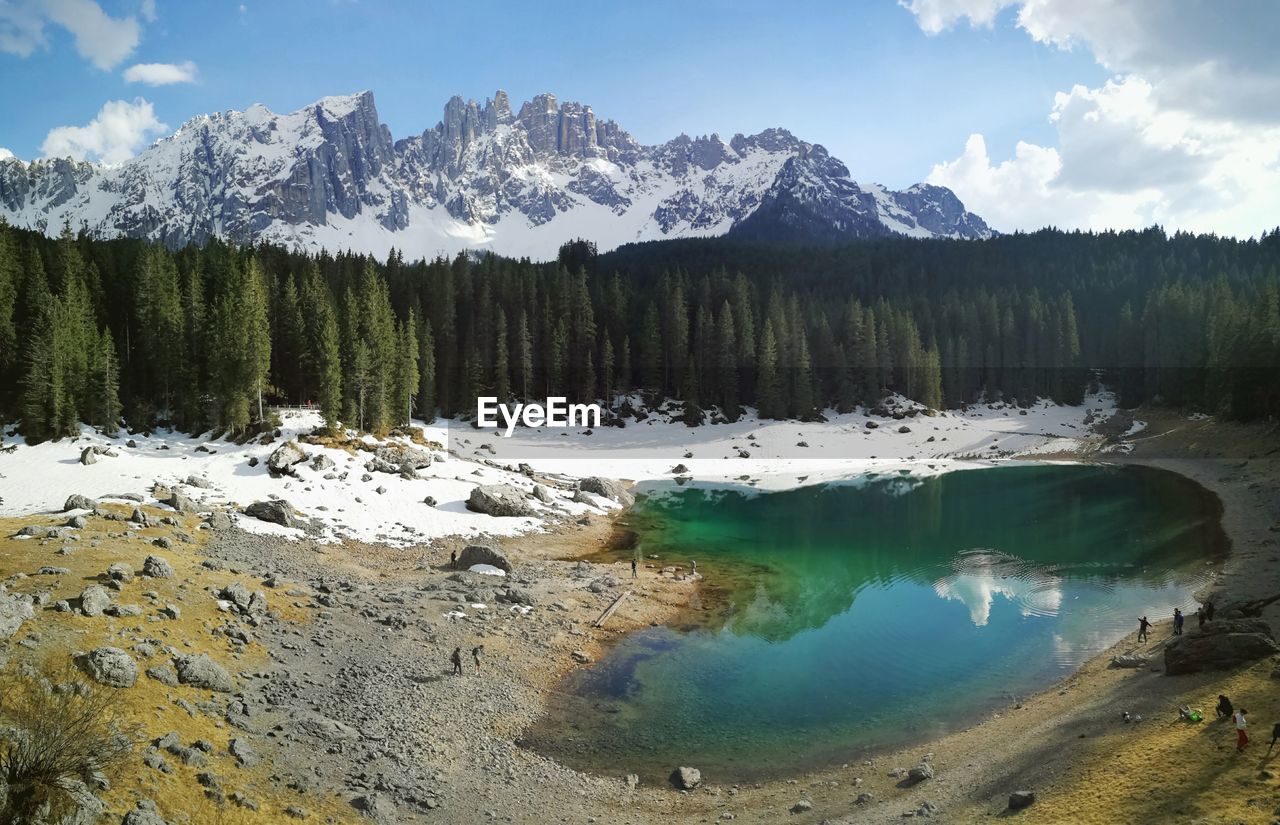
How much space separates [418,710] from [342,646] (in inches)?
220

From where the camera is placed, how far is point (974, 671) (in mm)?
28156

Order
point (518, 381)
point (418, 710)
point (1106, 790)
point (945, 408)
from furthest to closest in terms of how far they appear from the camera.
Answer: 1. point (945, 408)
2. point (518, 381)
3. point (418, 710)
4. point (1106, 790)

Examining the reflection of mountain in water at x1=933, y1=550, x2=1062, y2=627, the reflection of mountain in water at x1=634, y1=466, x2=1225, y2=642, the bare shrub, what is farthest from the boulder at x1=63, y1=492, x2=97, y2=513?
the reflection of mountain in water at x1=933, y1=550, x2=1062, y2=627

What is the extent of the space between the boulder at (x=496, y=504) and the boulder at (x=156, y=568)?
1027 inches

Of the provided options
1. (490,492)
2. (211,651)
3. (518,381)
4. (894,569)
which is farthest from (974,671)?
(518,381)

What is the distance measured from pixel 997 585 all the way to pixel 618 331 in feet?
272

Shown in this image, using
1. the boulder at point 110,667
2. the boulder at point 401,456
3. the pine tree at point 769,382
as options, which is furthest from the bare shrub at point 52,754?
the pine tree at point 769,382

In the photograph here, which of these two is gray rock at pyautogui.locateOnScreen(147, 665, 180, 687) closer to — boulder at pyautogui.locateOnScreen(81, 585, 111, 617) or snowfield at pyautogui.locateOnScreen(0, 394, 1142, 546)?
boulder at pyautogui.locateOnScreen(81, 585, 111, 617)

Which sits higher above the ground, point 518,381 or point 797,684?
point 518,381

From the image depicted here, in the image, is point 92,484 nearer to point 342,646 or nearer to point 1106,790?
point 342,646

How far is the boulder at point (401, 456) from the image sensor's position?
5659 centimetres

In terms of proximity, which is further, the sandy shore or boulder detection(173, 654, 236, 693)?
boulder detection(173, 654, 236, 693)

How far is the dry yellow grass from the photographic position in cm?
1511

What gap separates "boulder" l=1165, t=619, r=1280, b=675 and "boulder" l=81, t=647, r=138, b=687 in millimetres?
32431
